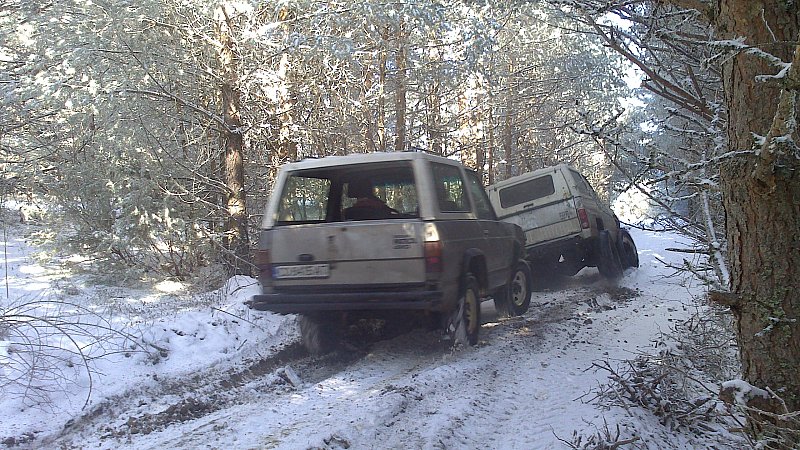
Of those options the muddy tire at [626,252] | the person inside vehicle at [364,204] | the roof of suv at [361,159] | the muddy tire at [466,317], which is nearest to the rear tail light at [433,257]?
the muddy tire at [466,317]

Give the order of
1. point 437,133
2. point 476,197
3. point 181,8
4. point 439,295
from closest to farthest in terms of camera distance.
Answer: point 439,295 < point 476,197 < point 181,8 < point 437,133

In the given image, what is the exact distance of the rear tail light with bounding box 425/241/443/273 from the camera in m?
5.98

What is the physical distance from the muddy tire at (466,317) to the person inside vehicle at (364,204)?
1.17 metres

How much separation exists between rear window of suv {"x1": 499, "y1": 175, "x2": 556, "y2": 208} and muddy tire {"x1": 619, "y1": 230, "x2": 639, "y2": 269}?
217 cm

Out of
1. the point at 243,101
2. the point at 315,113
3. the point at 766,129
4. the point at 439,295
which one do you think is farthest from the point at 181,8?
the point at 766,129

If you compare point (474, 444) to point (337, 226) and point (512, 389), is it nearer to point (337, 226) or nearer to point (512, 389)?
point (512, 389)

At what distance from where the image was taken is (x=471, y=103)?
18.3m

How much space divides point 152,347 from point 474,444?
345cm

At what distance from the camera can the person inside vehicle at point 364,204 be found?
682 cm

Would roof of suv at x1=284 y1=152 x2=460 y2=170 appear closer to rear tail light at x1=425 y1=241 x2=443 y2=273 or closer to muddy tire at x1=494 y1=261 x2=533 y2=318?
rear tail light at x1=425 y1=241 x2=443 y2=273

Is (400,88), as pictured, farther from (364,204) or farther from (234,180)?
(364,204)

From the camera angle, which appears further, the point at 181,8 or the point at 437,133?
the point at 437,133

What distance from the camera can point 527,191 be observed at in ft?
38.6

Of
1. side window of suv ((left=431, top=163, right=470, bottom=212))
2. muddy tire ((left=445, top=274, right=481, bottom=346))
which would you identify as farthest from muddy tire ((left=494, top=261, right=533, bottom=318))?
side window of suv ((left=431, top=163, right=470, bottom=212))
